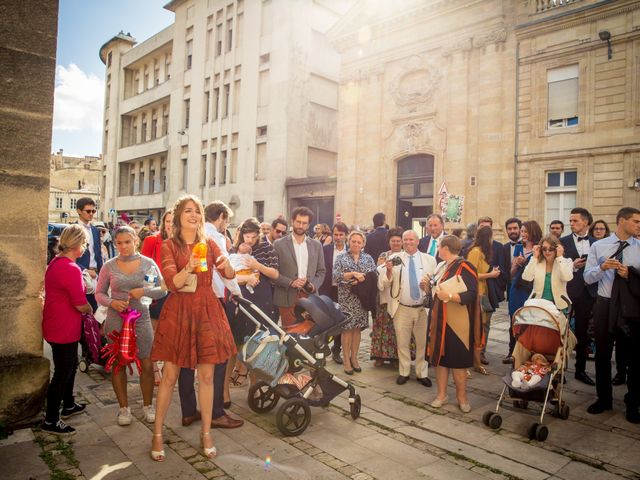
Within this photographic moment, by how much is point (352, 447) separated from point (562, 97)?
54.7 ft

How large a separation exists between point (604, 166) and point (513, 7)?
273 inches

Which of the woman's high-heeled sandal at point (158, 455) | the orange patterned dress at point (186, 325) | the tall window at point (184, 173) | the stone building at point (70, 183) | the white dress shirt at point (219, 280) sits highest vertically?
the stone building at point (70, 183)

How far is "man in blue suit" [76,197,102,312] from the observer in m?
6.97

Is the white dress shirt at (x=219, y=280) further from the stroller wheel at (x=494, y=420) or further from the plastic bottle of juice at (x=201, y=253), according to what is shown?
the stroller wheel at (x=494, y=420)

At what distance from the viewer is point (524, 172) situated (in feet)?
57.7

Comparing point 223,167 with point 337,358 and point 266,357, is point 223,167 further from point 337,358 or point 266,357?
point 266,357

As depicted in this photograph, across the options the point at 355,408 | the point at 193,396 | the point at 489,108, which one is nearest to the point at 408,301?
the point at 355,408

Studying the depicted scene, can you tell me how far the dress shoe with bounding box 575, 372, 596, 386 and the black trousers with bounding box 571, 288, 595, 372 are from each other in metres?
0.06

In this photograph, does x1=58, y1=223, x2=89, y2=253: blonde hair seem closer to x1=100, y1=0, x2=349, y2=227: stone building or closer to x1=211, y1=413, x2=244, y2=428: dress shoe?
x1=211, y1=413, x2=244, y2=428: dress shoe

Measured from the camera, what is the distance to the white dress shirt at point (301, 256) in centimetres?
631

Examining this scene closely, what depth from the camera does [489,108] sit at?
18.4m

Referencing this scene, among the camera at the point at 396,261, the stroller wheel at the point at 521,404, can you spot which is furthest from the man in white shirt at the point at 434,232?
the stroller wheel at the point at 521,404

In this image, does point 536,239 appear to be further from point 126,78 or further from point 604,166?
point 126,78

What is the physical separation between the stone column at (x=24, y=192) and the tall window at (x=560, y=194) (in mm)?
16539
